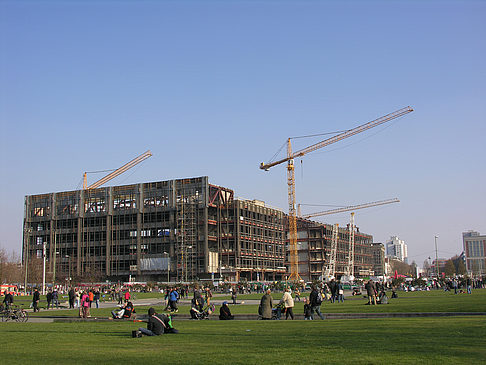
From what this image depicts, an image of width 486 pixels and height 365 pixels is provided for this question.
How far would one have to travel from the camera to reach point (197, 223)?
136 m

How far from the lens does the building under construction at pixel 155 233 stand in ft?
447

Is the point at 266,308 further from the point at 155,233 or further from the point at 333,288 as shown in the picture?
the point at 155,233

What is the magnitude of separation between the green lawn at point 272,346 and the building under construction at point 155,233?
112m

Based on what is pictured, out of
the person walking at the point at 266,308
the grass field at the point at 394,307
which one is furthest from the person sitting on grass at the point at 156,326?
the grass field at the point at 394,307

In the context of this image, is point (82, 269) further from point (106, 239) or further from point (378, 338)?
point (378, 338)

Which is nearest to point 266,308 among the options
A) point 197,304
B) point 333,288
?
point 197,304

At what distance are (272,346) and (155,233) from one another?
129 meters

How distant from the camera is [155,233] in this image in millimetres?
141250

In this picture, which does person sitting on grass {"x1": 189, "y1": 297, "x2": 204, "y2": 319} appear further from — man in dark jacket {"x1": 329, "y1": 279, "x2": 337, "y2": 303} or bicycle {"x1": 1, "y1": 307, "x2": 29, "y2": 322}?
man in dark jacket {"x1": 329, "y1": 279, "x2": 337, "y2": 303}

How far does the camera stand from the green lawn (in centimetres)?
1270

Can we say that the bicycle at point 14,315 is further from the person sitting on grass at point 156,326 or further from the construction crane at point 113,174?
the construction crane at point 113,174

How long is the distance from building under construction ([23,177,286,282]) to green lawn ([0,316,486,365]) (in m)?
112

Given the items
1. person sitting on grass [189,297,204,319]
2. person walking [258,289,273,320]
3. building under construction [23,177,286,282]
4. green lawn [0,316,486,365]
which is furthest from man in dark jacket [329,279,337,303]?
building under construction [23,177,286,282]

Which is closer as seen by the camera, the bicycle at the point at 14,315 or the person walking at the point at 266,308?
the person walking at the point at 266,308
